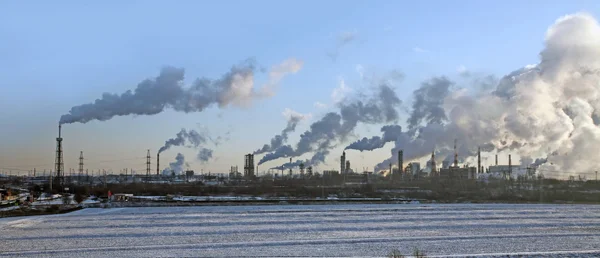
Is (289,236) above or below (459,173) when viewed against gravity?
below

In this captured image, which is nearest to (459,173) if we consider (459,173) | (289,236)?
(459,173)

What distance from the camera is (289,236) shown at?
40.4 metres

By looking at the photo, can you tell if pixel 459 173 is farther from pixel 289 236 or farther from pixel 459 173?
pixel 289 236

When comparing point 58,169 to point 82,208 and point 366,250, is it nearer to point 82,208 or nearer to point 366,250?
point 82,208

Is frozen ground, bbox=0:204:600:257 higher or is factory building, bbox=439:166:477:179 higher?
factory building, bbox=439:166:477:179

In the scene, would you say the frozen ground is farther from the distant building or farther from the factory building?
the factory building

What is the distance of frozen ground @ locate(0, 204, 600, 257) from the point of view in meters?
33.5

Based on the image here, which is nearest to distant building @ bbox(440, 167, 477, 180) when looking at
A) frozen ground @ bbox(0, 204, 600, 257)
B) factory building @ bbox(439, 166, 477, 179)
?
→ factory building @ bbox(439, 166, 477, 179)

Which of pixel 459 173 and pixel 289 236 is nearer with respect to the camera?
pixel 289 236

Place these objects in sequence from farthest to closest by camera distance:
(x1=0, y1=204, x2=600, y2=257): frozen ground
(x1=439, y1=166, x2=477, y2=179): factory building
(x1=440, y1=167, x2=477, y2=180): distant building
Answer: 1. (x1=439, y1=166, x2=477, y2=179): factory building
2. (x1=440, y1=167, x2=477, y2=180): distant building
3. (x1=0, y1=204, x2=600, y2=257): frozen ground

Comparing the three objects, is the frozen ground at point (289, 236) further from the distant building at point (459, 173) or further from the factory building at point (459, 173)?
the factory building at point (459, 173)

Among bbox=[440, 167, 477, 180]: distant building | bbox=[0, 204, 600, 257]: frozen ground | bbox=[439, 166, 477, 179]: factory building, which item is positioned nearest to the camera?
bbox=[0, 204, 600, 257]: frozen ground

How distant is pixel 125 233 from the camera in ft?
139

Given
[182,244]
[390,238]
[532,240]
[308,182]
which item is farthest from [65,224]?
[308,182]
